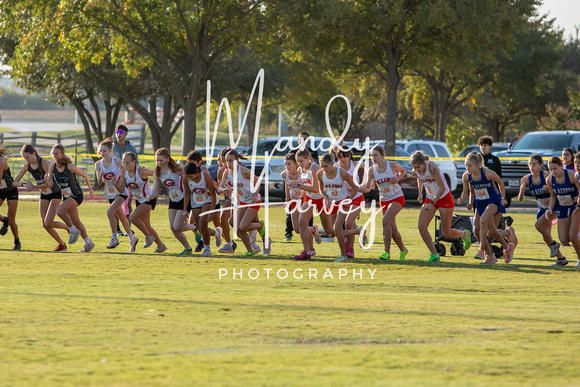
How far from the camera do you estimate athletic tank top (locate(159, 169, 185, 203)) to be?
13.3m

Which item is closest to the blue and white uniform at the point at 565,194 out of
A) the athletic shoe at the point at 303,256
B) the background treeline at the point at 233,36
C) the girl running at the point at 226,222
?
the athletic shoe at the point at 303,256

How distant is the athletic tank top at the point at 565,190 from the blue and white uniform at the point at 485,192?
0.84 metres

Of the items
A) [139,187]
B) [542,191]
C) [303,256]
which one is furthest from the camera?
[139,187]

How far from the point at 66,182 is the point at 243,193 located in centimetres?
300

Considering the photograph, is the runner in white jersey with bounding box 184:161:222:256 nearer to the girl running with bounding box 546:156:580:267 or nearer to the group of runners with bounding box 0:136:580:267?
the group of runners with bounding box 0:136:580:267

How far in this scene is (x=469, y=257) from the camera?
13773 mm

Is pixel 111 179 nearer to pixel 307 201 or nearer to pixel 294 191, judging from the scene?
pixel 294 191

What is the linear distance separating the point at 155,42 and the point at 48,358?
931 inches

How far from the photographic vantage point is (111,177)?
1383 centimetres

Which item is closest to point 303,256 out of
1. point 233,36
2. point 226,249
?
point 226,249

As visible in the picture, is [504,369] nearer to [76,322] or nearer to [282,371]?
[282,371]

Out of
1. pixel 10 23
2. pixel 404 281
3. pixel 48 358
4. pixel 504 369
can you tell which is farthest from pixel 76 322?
pixel 10 23

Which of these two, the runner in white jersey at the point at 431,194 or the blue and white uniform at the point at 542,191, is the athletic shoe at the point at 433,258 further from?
the blue and white uniform at the point at 542,191

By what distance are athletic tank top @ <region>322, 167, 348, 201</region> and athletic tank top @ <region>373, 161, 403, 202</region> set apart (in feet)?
1.70
